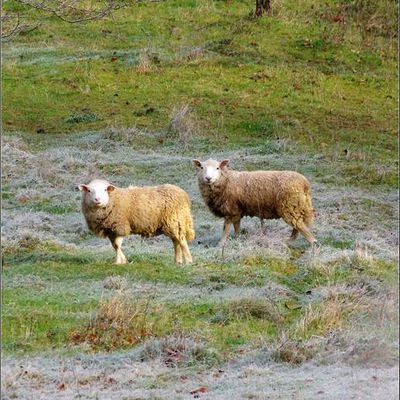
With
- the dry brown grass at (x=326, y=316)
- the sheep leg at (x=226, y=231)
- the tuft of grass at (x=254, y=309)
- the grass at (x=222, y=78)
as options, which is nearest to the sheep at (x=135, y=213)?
the sheep leg at (x=226, y=231)

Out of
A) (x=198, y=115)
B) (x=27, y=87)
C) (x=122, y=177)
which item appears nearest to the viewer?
(x=122, y=177)

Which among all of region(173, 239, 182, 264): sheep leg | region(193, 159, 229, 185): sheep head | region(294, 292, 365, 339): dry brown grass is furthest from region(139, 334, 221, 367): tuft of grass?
region(193, 159, 229, 185): sheep head

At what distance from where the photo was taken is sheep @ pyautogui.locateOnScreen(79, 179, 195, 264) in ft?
40.7

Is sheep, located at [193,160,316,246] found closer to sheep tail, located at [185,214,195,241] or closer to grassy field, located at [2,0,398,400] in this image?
grassy field, located at [2,0,398,400]

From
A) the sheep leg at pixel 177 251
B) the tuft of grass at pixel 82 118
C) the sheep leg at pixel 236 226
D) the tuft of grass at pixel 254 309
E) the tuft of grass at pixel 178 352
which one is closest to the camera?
the tuft of grass at pixel 178 352

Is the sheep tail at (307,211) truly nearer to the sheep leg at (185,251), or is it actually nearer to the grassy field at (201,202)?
the grassy field at (201,202)

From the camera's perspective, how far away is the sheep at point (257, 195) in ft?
47.0

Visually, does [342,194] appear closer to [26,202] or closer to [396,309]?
[26,202]

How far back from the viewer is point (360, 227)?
1543 cm

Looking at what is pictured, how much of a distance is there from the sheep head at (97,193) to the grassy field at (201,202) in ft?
2.45

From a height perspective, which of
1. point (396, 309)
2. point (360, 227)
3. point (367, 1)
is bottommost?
point (360, 227)

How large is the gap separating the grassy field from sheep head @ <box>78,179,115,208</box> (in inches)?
29.4

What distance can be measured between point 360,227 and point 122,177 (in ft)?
16.0

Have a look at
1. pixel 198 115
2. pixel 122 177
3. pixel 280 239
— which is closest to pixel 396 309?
pixel 280 239
